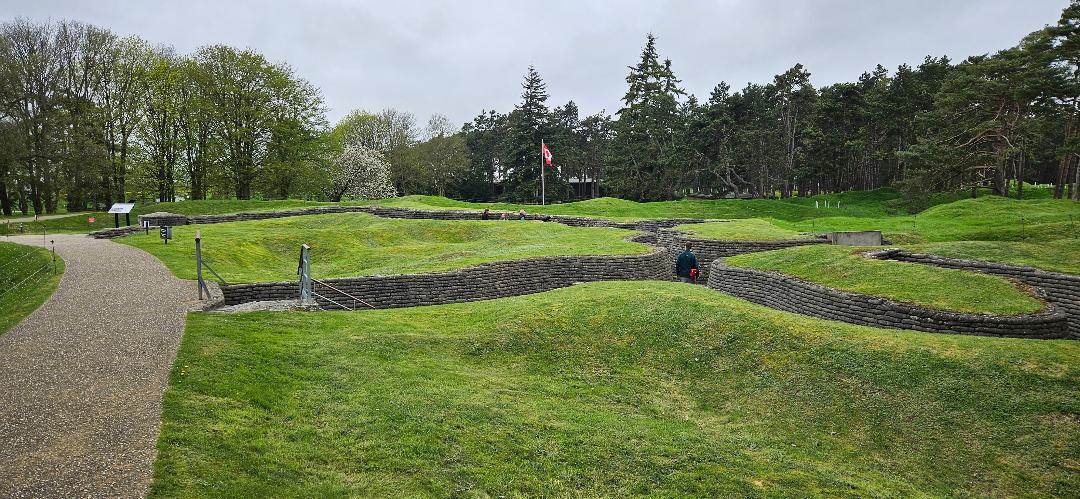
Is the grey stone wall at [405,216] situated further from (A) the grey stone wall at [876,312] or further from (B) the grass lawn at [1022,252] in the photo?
(A) the grey stone wall at [876,312]

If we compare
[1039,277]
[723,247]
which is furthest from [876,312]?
[723,247]

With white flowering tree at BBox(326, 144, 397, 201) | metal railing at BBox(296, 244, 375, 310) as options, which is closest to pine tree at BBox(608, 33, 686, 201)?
white flowering tree at BBox(326, 144, 397, 201)

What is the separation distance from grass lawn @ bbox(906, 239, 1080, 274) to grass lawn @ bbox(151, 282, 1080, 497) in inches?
275

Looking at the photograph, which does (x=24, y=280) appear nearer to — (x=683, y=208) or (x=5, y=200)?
(x=5, y=200)

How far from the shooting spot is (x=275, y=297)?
16.2 meters

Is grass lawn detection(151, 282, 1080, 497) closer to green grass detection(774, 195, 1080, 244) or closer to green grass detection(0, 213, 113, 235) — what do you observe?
green grass detection(774, 195, 1080, 244)

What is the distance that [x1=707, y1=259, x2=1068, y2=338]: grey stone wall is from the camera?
11141mm

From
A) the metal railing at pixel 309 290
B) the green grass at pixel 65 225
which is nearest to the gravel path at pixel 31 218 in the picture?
the green grass at pixel 65 225

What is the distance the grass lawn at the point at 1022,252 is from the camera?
50.2 ft

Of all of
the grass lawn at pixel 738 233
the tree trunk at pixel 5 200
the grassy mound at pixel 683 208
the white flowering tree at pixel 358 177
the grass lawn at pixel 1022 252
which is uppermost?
the white flowering tree at pixel 358 177

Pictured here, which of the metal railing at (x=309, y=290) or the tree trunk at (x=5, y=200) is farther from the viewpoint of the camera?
the tree trunk at (x=5, y=200)

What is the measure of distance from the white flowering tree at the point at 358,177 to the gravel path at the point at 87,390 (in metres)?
50.3

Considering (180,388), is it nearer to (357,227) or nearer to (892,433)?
(892,433)

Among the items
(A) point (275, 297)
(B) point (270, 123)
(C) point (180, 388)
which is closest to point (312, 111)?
(B) point (270, 123)
